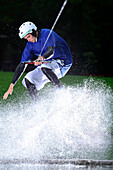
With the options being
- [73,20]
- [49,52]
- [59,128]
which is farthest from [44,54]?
[73,20]

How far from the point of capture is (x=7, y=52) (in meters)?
37.9

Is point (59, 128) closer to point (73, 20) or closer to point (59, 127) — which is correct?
point (59, 127)

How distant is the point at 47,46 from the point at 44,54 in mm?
233

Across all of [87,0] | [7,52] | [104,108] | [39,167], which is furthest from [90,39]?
[39,167]

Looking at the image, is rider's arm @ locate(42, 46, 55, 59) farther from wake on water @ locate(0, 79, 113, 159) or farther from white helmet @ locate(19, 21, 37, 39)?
wake on water @ locate(0, 79, 113, 159)

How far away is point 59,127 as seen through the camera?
7.75 meters

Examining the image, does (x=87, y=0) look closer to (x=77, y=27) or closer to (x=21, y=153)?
(x=77, y=27)

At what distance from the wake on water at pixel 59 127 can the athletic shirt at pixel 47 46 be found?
26.6 inches

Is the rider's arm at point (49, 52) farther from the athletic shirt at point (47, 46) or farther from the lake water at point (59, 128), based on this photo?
the lake water at point (59, 128)

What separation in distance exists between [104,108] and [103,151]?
3690 mm

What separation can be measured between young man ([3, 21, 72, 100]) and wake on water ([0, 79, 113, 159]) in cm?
45

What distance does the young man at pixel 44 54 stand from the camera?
23.1 feet

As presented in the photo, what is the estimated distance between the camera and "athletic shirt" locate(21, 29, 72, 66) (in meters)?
7.11

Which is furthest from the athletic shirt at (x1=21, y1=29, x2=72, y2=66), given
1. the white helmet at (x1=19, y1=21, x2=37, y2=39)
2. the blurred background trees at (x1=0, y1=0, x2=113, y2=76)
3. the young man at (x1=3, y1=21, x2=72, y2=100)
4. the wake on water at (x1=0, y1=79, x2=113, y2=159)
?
the blurred background trees at (x1=0, y1=0, x2=113, y2=76)
